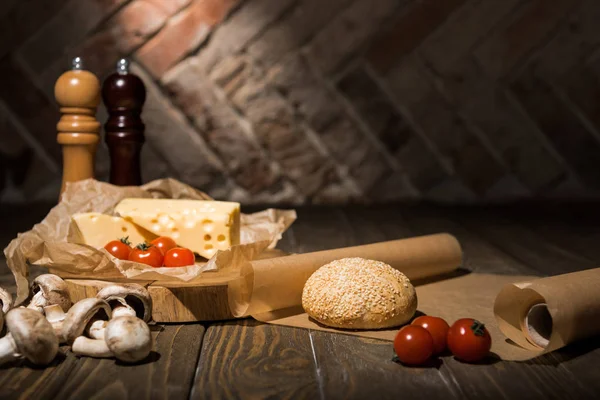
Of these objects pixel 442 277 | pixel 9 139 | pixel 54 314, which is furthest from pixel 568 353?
pixel 9 139

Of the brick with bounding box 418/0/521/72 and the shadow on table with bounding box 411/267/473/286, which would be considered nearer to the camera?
the shadow on table with bounding box 411/267/473/286

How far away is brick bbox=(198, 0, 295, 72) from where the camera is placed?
2998 millimetres

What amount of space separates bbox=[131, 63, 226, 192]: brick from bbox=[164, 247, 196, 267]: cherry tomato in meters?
1.66

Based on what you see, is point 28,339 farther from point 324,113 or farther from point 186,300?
point 324,113

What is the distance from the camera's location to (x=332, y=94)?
10.1 feet

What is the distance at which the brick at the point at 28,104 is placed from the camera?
2.98m

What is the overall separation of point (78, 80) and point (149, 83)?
1.26 m

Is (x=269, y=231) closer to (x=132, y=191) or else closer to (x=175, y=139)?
(x=132, y=191)

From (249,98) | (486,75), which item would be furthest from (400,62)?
(249,98)

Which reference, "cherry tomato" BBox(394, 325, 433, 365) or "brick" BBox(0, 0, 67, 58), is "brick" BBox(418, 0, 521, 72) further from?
"cherry tomato" BBox(394, 325, 433, 365)

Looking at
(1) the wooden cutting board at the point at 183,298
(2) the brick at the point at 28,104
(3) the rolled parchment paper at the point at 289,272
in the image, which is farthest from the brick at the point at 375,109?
(1) the wooden cutting board at the point at 183,298

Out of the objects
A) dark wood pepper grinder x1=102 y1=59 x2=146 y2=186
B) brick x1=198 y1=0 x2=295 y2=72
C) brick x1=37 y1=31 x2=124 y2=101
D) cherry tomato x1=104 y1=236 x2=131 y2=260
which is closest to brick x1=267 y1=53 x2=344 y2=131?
brick x1=198 y1=0 x2=295 y2=72

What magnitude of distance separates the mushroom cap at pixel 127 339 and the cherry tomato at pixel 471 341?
0.44 m

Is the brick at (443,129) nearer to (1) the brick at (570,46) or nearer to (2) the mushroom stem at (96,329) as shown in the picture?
(1) the brick at (570,46)
